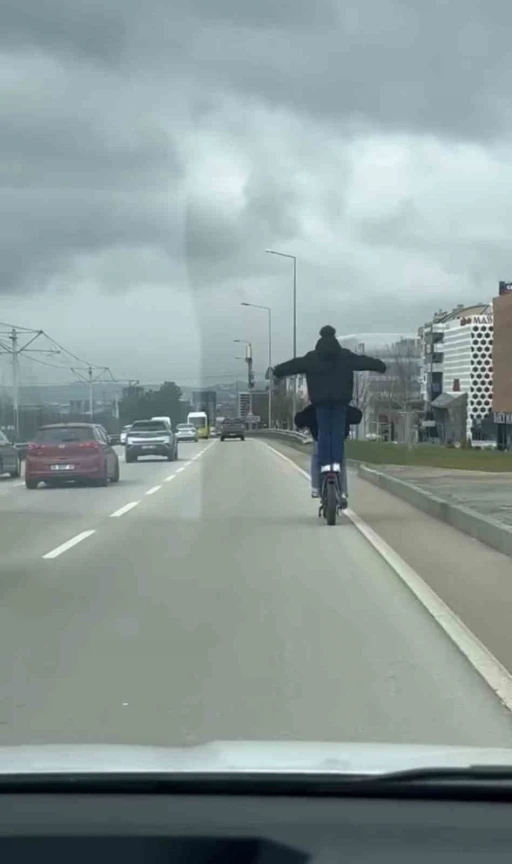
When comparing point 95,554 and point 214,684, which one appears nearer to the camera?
point 214,684

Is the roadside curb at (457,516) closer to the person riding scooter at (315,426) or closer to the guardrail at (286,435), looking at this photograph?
the person riding scooter at (315,426)

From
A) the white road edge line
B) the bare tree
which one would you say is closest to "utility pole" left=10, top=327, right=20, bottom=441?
the white road edge line

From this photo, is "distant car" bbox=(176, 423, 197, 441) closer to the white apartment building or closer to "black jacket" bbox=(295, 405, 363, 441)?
"black jacket" bbox=(295, 405, 363, 441)

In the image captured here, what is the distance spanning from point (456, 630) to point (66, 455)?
18968 millimetres

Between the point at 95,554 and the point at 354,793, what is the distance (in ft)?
35.1

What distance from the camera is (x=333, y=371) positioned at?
16.2 meters

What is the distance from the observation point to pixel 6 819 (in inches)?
131

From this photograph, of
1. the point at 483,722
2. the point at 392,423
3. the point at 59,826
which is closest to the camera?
the point at 59,826

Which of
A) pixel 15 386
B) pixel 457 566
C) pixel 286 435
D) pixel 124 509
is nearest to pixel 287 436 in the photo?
pixel 286 435

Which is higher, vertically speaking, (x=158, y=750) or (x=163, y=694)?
(x=158, y=750)

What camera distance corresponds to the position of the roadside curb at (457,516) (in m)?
13.6

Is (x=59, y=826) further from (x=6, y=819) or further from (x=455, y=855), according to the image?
(x=455, y=855)

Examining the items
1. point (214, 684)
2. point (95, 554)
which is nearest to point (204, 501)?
point (95, 554)

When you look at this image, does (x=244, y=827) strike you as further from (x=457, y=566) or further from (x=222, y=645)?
(x=457, y=566)
